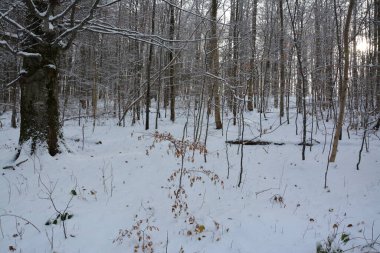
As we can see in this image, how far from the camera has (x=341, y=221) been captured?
189 inches

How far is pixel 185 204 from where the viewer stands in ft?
16.9

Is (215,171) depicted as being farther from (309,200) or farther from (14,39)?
(14,39)

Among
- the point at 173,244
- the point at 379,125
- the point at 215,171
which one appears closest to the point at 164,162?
the point at 215,171

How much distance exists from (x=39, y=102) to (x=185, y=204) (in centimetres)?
446

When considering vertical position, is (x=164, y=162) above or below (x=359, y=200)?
above

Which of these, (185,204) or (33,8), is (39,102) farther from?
(185,204)

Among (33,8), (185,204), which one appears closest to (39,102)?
(33,8)

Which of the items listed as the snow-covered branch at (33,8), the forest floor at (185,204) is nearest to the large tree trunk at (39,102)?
the forest floor at (185,204)

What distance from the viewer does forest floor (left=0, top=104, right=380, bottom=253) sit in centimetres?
412

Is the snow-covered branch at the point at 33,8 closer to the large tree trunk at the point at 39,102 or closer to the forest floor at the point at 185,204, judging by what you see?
the large tree trunk at the point at 39,102

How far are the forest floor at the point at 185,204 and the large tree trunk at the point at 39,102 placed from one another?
418 mm

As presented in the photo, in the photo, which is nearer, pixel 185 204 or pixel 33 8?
pixel 33 8

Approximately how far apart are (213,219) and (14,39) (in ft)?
19.4

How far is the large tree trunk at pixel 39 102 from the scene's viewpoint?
21.7 feet
